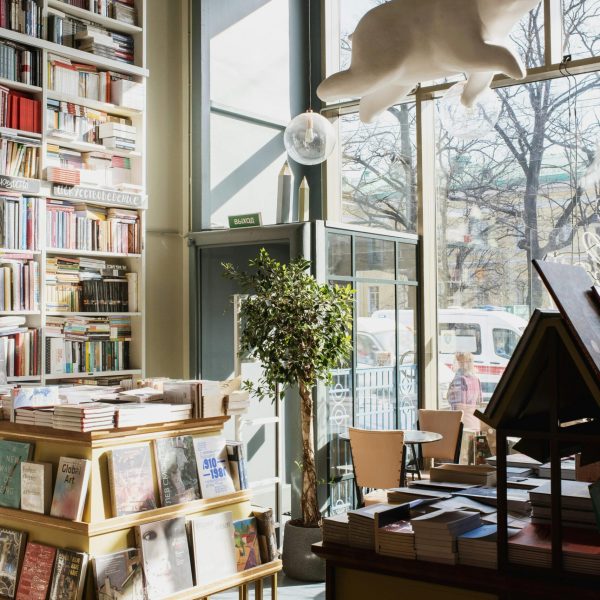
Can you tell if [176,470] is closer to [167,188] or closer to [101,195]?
[101,195]

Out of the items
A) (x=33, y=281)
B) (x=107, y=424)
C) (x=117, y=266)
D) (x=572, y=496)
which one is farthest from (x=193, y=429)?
(x=117, y=266)

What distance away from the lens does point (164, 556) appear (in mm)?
3584

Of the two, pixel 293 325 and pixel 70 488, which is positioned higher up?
pixel 293 325

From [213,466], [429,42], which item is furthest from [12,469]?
[429,42]

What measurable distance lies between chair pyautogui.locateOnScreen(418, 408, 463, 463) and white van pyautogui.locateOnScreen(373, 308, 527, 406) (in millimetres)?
445

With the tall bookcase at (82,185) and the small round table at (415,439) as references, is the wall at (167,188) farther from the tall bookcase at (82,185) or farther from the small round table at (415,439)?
the small round table at (415,439)

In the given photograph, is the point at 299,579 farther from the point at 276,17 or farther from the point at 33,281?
the point at 276,17

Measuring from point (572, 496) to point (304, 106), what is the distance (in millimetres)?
6168

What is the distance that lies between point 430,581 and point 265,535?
1.89 metres

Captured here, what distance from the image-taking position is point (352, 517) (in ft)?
8.09

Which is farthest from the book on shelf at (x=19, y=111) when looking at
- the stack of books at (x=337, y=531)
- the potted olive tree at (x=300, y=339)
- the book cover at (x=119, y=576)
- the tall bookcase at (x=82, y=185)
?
the stack of books at (x=337, y=531)

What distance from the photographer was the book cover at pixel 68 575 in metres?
3.34

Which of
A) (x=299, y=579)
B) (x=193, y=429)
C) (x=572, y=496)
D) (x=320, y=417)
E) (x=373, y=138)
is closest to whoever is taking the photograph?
(x=572, y=496)

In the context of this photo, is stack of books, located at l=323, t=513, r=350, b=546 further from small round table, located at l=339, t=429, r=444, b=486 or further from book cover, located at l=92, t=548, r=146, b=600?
small round table, located at l=339, t=429, r=444, b=486
